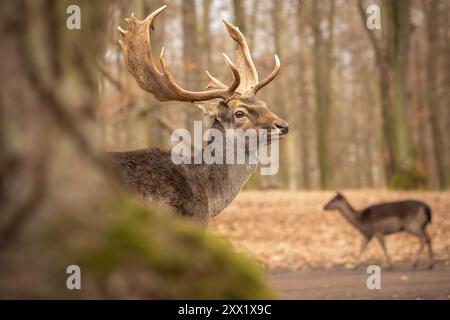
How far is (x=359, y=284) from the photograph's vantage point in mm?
10688

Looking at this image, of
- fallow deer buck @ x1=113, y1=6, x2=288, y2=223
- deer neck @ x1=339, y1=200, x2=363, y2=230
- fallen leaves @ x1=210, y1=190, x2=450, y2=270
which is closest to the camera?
fallow deer buck @ x1=113, y1=6, x2=288, y2=223

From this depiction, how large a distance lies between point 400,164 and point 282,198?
527 centimetres

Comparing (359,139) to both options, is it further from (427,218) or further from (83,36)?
(83,36)

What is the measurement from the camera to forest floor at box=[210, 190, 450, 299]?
10211mm

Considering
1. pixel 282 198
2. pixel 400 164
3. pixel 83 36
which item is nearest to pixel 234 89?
pixel 83 36

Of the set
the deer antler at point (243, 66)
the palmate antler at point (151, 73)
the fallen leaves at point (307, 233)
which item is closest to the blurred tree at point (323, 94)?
the fallen leaves at point (307, 233)

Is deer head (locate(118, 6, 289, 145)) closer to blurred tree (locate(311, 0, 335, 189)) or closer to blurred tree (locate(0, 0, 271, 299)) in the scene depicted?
blurred tree (locate(0, 0, 271, 299))

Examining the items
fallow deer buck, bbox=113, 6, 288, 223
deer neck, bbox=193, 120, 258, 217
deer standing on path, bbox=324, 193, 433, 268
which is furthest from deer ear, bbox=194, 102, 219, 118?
deer standing on path, bbox=324, 193, 433, 268

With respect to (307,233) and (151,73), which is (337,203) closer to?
(307,233)

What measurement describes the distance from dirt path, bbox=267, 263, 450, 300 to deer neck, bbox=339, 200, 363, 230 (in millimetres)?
1718

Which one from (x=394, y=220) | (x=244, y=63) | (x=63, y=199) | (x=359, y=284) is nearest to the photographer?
(x=63, y=199)

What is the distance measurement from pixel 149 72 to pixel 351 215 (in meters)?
8.19

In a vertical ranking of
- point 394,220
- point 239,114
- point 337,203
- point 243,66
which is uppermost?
point 243,66

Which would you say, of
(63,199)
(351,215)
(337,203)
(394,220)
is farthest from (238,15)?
(63,199)
